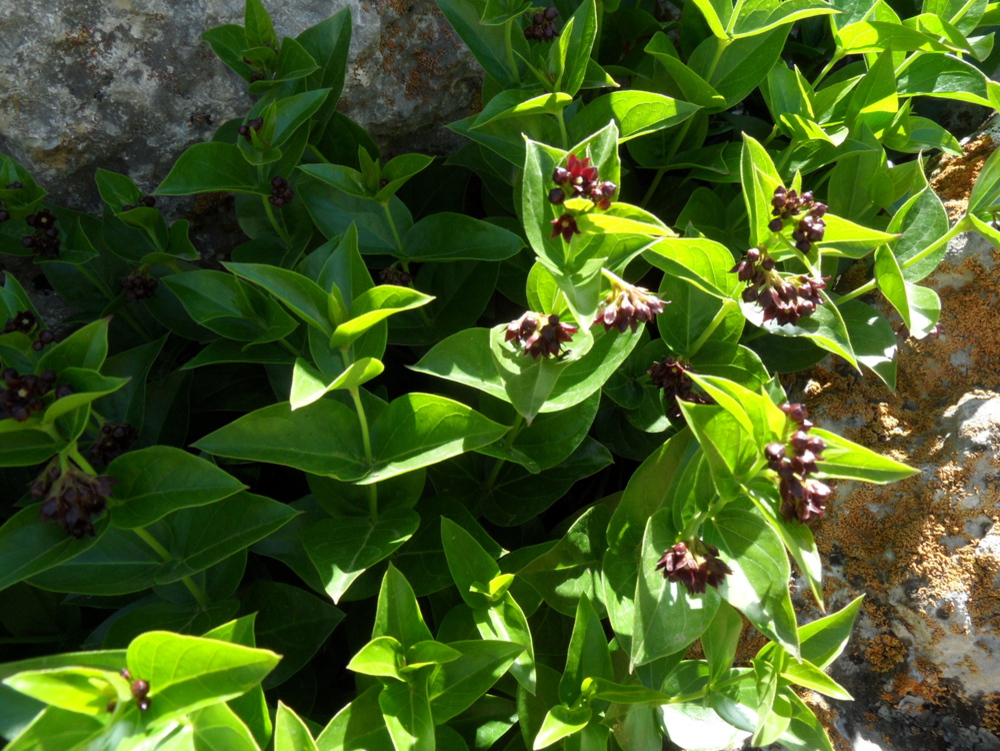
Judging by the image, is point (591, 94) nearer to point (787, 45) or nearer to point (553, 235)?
point (787, 45)

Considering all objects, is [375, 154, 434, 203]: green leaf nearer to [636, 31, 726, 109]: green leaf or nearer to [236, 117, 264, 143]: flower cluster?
[236, 117, 264, 143]: flower cluster

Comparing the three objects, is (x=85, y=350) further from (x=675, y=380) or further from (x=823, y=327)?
(x=823, y=327)

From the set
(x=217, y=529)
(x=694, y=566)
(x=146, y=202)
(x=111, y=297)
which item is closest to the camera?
(x=694, y=566)

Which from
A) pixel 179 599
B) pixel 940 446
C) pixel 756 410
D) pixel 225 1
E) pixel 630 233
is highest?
pixel 225 1

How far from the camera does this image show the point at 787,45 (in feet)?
8.39

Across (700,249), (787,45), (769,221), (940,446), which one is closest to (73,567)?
(700,249)

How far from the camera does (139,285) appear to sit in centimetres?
214

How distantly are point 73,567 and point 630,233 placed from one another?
5.09ft

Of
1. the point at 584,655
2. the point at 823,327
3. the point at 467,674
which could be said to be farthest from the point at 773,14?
the point at 467,674

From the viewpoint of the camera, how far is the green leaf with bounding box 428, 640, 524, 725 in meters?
1.61

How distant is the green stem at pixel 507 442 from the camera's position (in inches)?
73.7

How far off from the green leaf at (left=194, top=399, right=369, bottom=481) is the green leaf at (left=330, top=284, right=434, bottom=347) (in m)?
0.24

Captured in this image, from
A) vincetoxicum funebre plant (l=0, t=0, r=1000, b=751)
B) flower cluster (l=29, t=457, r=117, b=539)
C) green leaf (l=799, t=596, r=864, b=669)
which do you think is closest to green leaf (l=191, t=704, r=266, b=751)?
vincetoxicum funebre plant (l=0, t=0, r=1000, b=751)

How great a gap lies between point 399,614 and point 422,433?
41 centimetres
